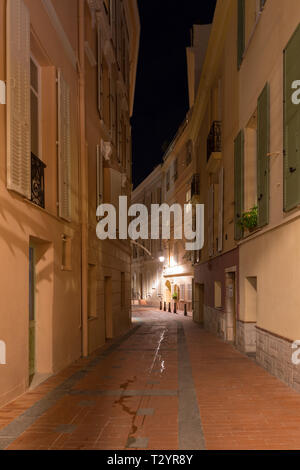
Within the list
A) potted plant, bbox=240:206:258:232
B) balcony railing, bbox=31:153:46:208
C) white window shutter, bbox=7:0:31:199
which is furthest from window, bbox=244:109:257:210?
white window shutter, bbox=7:0:31:199

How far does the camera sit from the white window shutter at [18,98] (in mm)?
6367

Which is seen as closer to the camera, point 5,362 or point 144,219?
point 5,362

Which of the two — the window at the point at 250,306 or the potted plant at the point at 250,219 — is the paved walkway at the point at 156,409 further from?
the potted plant at the point at 250,219

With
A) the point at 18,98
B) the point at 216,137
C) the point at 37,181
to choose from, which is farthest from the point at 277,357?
the point at 216,137

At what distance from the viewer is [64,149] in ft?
30.2

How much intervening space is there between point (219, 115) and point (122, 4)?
7.28 m

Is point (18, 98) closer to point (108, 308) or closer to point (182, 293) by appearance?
point (108, 308)

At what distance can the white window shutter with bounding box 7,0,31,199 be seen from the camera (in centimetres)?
637

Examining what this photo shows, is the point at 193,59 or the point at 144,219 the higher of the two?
the point at 193,59
